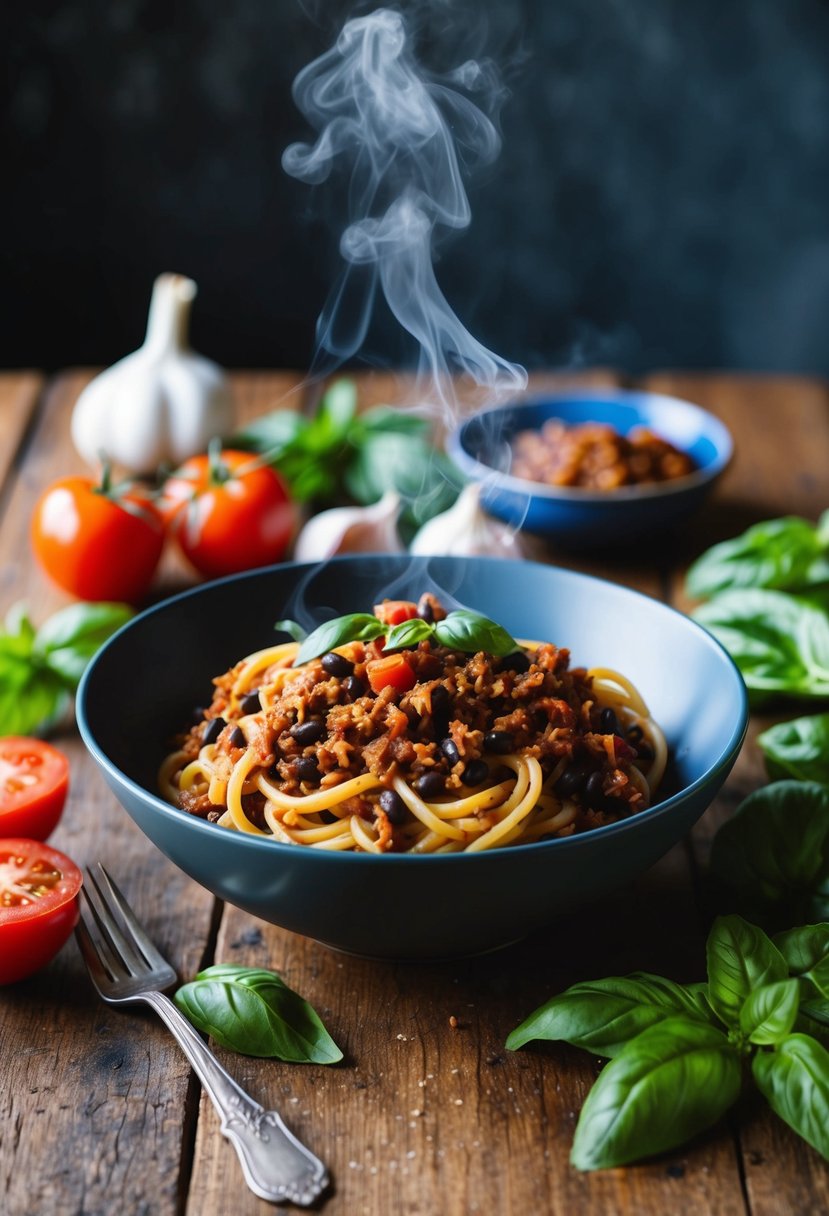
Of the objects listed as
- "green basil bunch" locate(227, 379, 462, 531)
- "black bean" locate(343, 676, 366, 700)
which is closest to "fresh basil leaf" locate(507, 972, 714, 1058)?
"black bean" locate(343, 676, 366, 700)

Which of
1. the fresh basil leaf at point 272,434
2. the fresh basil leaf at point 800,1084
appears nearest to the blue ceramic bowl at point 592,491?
the fresh basil leaf at point 272,434

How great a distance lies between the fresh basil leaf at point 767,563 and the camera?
14.0 ft

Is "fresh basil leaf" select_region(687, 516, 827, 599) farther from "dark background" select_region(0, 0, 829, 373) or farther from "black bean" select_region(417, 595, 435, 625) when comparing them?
"dark background" select_region(0, 0, 829, 373)

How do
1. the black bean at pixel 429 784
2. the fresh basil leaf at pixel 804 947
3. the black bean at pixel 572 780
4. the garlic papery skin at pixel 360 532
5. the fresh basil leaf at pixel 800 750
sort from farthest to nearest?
the garlic papery skin at pixel 360 532 < the fresh basil leaf at pixel 800 750 < the black bean at pixel 572 780 < the black bean at pixel 429 784 < the fresh basil leaf at pixel 804 947

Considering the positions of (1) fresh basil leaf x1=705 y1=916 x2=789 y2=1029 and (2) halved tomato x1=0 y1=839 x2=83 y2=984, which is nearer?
(1) fresh basil leaf x1=705 y1=916 x2=789 y2=1029

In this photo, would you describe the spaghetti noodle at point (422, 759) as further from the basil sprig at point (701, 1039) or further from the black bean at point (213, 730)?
the basil sprig at point (701, 1039)

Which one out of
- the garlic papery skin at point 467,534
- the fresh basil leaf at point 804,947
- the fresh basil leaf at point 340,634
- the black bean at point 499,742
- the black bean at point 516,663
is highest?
the fresh basil leaf at point 340,634

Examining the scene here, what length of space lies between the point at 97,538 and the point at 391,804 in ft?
6.78

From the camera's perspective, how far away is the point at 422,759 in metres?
2.72

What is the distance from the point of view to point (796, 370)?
9039mm

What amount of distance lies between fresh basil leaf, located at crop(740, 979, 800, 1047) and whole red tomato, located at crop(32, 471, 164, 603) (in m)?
2.74

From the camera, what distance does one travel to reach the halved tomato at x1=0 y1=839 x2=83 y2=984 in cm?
264

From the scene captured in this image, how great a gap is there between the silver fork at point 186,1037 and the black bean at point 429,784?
648 millimetres

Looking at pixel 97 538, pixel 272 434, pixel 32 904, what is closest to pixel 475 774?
pixel 32 904
